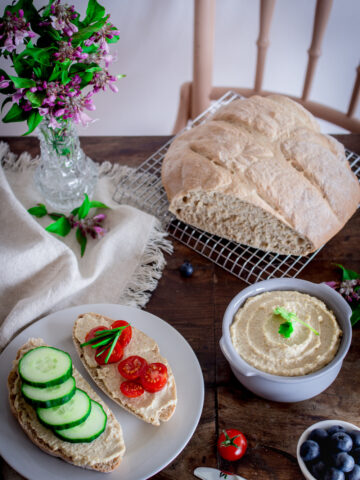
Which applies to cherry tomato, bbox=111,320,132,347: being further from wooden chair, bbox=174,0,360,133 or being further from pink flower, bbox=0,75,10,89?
wooden chair, bbox=174,0,360,133

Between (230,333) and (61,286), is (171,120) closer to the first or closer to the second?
(61,286)

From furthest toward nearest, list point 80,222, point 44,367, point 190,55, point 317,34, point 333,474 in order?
1. point 190,55
2. point 317,34
3. point 80,222
4. point 44,367
5. point 333,474

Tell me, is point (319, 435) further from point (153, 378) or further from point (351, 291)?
point (351, 291)

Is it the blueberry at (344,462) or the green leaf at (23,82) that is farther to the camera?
the green leaf at (23,82)

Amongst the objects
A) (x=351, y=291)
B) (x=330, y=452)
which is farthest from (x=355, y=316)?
(x=330, y=452)

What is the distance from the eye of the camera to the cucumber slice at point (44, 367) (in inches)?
74.7

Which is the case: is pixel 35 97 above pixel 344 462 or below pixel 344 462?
above

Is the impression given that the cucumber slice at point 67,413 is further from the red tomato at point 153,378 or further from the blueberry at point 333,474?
the blueberry at point 333,474

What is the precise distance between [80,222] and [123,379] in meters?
1.03

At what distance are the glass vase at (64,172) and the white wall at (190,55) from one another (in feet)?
2.95

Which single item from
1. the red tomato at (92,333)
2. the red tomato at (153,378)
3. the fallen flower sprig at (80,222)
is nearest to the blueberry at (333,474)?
the red tomato at (153,378)

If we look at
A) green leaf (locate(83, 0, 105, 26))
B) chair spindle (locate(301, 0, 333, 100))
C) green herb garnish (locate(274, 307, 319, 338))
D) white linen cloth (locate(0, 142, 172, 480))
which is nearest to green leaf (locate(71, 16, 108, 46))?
A: green leaf (locate(83, 0, 105, 26))

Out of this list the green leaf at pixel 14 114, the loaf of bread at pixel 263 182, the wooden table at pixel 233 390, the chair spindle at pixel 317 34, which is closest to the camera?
the wooden table at pixel 233 390

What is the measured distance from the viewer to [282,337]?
2059mm
